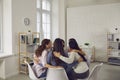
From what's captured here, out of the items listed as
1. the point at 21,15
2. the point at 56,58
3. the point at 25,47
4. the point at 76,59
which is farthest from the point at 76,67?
the point at 21,15

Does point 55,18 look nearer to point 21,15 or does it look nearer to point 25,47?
point 21,15

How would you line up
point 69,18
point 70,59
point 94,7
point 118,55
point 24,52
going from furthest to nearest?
point 69,18 < point 94,7 < point 118,55 < point 24,52 < point 70,59

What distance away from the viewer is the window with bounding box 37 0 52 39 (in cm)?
715

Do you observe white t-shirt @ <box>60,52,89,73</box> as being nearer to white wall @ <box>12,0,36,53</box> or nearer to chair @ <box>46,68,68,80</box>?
chair @ <box>46,68,68,80</box>

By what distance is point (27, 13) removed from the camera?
5816mm

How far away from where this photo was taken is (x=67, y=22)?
25.9ft

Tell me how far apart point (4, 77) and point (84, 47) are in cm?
365

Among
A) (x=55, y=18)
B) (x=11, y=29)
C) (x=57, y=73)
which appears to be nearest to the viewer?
(x=57, y=73)

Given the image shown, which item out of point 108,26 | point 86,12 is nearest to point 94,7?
point 86,12

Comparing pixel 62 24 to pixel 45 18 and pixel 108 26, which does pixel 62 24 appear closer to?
pixel 45 18

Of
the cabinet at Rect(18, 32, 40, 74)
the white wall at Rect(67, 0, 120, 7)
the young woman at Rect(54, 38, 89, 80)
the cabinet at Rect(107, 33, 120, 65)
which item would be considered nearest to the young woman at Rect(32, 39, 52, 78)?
the young woman at Rect(54, 38, 89, 80)

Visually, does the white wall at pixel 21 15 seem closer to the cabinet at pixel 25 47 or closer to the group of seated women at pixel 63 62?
the cabinet at pixel 25 47

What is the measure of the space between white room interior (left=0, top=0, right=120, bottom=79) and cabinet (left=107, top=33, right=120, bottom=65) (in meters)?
0.24

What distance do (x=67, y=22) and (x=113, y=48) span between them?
2462mm
